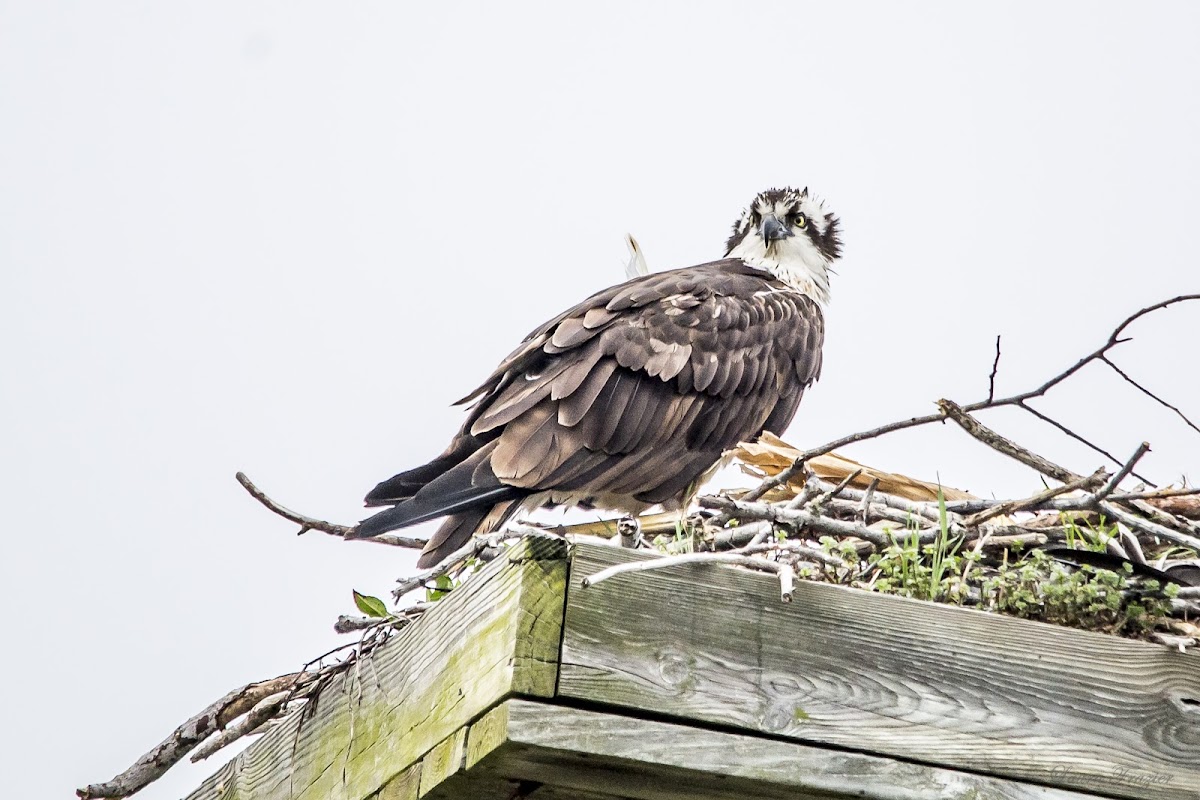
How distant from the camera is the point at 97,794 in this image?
3418mm

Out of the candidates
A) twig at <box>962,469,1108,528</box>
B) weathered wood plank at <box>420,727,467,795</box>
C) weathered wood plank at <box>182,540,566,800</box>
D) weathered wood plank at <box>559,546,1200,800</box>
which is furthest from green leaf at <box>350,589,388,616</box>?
twig at <box>962,469,1108,528</box>

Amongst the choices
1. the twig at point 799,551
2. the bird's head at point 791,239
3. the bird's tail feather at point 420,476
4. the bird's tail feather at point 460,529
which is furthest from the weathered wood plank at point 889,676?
the bird's head at point 791,239

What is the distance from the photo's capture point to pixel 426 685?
2471 millimetres

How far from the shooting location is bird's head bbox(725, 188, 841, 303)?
652cm

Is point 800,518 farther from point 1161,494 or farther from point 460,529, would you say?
point 460,529

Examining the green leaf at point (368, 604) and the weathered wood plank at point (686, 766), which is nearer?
the weathered wood plank at point (686, 766)

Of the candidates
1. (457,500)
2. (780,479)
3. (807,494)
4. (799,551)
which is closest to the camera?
(799,551)

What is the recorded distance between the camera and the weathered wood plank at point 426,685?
7.23 feet

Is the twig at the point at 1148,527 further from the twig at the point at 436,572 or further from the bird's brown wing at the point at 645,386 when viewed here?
the bird's brown wing at the point at 645,386

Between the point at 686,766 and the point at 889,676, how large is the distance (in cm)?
42

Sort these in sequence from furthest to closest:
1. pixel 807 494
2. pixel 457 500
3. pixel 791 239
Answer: pixel 791 239 → pixel 457 500 → pixel 807 494

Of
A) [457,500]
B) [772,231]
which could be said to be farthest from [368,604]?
[772,231]

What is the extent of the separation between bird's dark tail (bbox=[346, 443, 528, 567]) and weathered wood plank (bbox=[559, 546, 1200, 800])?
1686mm

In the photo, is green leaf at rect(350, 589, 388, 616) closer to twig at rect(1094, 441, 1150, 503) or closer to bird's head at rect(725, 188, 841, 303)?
twig at rect(1094, 441, 1150, 503)
